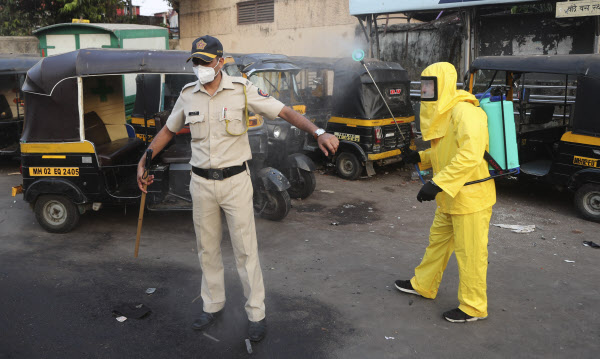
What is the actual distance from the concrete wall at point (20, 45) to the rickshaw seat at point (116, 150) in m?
10.1

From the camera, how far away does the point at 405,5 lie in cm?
1178

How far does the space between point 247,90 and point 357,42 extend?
11389mm

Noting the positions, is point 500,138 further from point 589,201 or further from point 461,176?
point 589,201

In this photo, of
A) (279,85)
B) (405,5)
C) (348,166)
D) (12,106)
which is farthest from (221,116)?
(12,106)

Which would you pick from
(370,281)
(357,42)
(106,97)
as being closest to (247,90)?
(370,281)

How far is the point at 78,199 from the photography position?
6.21 metres

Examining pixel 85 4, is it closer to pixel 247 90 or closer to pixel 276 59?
pixel 276 59

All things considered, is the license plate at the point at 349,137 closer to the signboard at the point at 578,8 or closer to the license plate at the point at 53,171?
the signboard at the point at 578,8

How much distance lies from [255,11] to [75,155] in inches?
505

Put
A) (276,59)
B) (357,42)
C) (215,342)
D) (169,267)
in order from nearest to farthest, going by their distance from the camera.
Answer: (215,342) < (169,267) < (276,59) < (357,42)

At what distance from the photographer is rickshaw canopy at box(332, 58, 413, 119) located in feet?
30.8

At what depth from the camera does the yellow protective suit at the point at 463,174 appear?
3787 mm

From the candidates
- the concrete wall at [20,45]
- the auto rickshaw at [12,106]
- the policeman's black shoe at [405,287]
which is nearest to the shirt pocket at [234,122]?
the policeman's black shoe at [405,287]

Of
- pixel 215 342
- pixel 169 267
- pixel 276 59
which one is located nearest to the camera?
pixel 215 342
